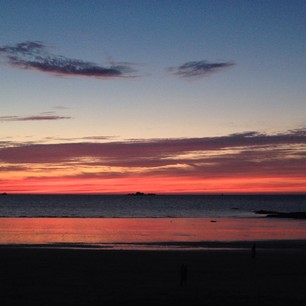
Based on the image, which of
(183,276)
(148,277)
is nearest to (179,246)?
(148,277)

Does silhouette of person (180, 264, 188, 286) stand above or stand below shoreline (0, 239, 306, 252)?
above

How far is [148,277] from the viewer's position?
2808cm

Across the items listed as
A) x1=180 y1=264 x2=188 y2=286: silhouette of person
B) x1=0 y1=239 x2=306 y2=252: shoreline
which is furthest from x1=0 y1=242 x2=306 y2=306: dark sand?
x1=0 y1=239 x2=306 y2=252: shoreline

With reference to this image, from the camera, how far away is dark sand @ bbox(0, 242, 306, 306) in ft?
72.4

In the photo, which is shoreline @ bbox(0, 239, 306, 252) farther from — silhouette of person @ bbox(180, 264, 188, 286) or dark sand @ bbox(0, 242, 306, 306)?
silhouette of person @ bbox(180, 264, 188, 286)

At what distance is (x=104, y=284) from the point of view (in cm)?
2562

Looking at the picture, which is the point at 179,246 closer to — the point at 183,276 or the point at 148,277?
the point at 148,277

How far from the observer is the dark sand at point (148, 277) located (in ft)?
72.4

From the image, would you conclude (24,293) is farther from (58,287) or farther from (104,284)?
(104,284)

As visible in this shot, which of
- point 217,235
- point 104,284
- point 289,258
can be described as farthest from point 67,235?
point 104,284

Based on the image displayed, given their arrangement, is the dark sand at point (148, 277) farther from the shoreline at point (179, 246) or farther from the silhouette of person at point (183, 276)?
the shoreline at point (179, 246)

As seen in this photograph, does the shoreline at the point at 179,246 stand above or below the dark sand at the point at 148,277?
below

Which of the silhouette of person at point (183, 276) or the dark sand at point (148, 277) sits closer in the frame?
the dark sand at point (148, 277)

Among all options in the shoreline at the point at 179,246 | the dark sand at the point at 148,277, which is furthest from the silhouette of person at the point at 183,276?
the shoreline at the point at 179,246
